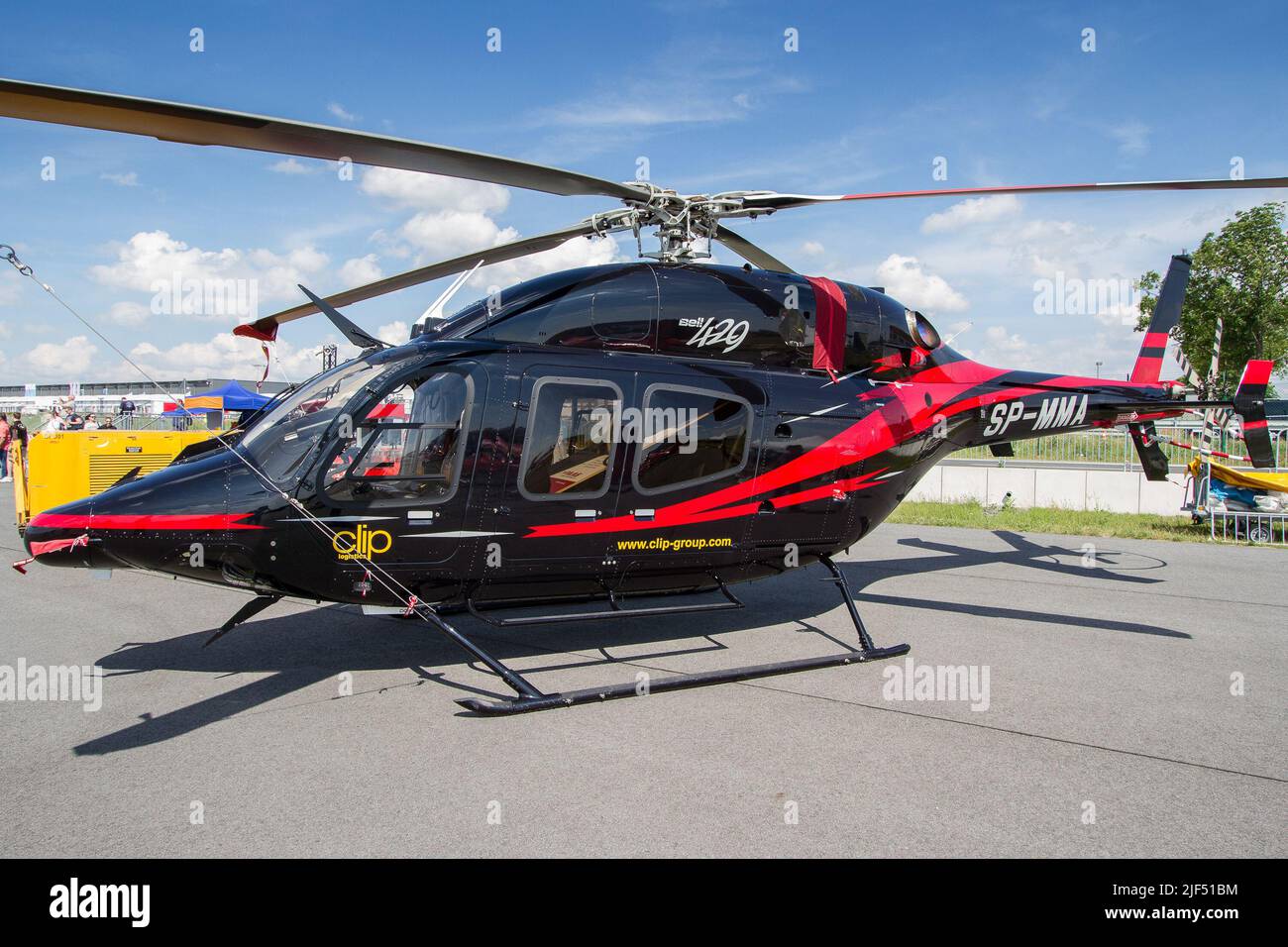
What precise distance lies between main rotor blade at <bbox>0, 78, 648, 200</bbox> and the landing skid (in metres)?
2.98

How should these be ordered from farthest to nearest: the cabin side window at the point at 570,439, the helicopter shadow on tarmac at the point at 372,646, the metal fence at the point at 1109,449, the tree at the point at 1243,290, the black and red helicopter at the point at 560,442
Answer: the tree at the point at 1243,290 < the metal fence at the point at 1109,449 < the cabin side window at the point at 570,439 < the helicopter shadow on tarmac at the point at 372,646 < the black and red helicopter at the point at 560,442

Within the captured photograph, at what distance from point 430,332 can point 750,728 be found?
12.4 feet

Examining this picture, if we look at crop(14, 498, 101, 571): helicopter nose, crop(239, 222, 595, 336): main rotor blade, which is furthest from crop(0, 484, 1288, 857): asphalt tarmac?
crop(239, 222, 595, 336): main rotor blade

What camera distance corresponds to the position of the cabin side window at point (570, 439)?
237 inches

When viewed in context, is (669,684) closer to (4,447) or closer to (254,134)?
(254,134)

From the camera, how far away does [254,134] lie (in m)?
4.36

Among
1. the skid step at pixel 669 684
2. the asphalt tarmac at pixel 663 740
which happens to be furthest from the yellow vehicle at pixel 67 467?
the skid step at pixel 669 684

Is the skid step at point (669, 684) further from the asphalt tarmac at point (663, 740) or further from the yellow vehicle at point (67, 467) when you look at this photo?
the yellow vehicle at point (67, 467)

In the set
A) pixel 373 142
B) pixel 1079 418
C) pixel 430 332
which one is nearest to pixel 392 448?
pixel 430 332

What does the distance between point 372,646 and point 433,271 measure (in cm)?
332

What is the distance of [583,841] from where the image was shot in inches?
148

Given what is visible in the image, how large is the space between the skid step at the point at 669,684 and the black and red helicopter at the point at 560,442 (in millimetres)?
23

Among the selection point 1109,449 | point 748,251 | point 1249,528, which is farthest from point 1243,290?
point 748,251
